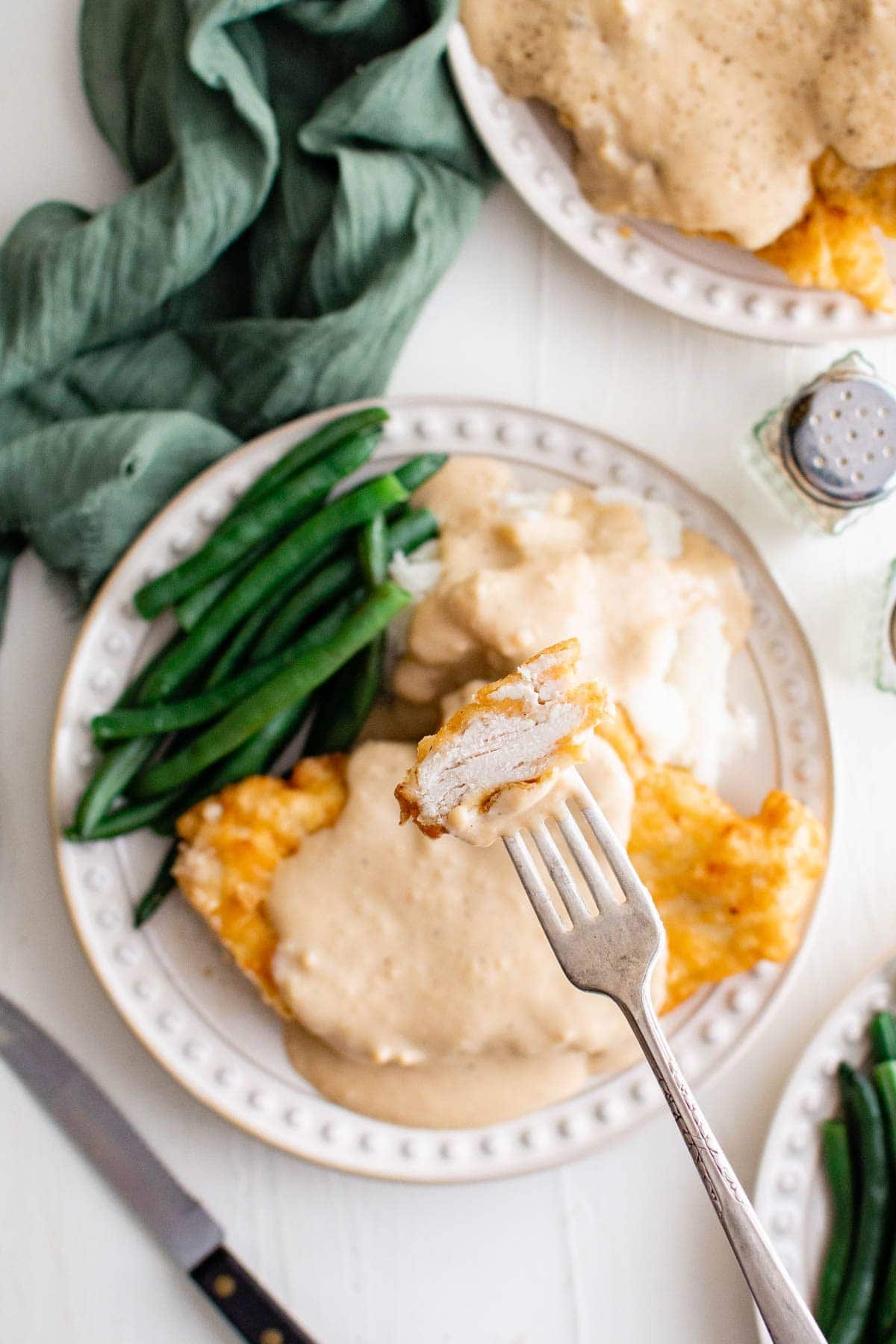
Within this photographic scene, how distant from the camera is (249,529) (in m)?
2.53

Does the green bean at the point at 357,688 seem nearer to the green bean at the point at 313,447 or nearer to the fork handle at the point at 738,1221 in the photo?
the green bean at the point at 313,447

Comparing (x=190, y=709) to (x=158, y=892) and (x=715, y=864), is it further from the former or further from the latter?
(x=715, y=864)

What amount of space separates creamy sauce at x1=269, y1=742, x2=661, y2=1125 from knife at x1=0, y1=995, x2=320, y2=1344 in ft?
1.77

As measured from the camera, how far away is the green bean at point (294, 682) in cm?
245

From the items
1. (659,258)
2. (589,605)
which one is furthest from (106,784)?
(659,258)

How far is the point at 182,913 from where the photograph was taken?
2.63 m

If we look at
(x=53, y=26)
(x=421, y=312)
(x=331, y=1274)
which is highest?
(x=53, y=26)

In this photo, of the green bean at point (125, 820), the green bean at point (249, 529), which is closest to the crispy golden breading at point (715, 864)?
the green bean at point (249, 529)

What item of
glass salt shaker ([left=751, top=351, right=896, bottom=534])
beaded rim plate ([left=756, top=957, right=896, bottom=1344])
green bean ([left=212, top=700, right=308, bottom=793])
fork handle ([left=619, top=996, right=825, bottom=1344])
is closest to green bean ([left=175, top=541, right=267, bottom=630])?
green bean ([left=212, top=700, right=308, bottom=793])

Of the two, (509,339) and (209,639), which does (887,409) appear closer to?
(509,339)

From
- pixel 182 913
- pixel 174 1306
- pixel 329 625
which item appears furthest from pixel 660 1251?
pixel 329 625

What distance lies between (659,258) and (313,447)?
34.7 inches

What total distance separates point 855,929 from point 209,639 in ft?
5.23

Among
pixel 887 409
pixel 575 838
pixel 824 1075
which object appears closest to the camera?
pixel 575 838
